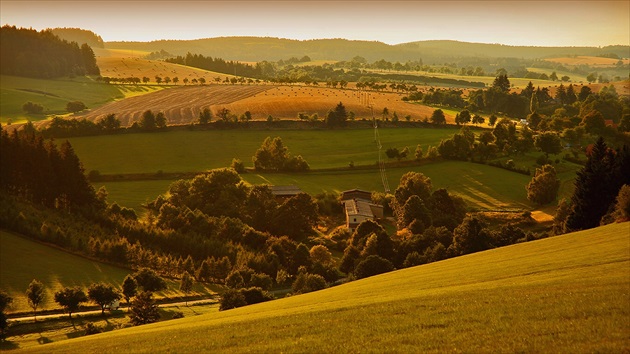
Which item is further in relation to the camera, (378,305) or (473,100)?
(473,100)

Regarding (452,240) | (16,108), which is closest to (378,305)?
(452,240)

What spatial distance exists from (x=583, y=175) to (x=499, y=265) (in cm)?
3069

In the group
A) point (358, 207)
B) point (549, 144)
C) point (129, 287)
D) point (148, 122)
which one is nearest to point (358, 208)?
point (358, 207)

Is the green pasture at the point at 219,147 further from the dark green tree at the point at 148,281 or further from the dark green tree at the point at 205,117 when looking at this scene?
the dark green tree at the point at 148,281

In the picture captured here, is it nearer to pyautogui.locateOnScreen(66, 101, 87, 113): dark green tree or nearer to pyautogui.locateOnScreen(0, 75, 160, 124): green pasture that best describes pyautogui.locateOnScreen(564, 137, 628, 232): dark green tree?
pyautogui.locateOnScreen(0, 75, 160, 124): green pasture

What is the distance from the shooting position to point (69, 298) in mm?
50750

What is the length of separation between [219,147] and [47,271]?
67231 millimetres

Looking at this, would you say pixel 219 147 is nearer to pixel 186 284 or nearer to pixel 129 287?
pixel 186 284

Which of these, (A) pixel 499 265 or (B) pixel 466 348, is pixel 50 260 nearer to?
(A) pixel 499 265

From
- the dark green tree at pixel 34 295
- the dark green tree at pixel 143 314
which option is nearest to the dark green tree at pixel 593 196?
the dark green tree at pixel 143 314

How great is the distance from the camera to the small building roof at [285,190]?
96.3 meters

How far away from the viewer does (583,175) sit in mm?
65062

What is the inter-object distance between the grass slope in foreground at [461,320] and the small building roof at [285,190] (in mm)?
59721

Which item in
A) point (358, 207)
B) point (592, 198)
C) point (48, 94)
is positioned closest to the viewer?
point (592, 198)
